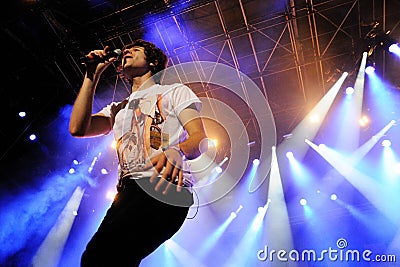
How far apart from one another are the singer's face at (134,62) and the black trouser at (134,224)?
72 cm

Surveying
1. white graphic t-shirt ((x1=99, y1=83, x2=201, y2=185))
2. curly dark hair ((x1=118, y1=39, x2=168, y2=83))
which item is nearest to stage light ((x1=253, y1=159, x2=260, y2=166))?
curly dark hair ((x1=118, y1=39, x2=168, y2=83))

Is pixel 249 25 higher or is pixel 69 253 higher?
pixel 249 25

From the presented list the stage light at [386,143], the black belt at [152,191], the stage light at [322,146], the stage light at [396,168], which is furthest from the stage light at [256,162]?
the black belt at [152,191]

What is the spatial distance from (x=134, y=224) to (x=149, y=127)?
48 centimetres

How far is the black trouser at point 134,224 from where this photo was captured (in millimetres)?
1291

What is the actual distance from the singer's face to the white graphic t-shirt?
21 cm

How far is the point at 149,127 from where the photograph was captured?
5.14ft

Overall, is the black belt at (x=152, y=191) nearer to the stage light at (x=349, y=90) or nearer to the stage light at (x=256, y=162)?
the stage light at (x=349, y=90)

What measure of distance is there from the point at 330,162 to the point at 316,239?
3.15 metres

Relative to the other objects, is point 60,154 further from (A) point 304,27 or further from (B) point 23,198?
(A) point 304,27

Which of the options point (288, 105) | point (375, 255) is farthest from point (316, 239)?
point (288, 105)

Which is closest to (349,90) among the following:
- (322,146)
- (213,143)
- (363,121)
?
(363,121)

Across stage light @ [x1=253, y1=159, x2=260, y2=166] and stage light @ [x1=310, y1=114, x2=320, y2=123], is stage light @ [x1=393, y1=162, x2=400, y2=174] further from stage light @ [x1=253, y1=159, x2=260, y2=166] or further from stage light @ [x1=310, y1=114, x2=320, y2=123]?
stage light @ [x1=253, y1=159, x2=260, y2=166]

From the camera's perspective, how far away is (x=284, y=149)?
1054 centimetres
